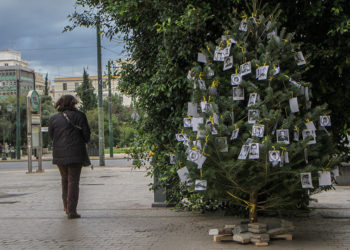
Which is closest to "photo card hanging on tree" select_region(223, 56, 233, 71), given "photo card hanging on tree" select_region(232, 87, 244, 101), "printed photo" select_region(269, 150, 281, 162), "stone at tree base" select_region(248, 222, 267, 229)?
"photo card hanging on tree" select_region(232, 87, 244, 101)

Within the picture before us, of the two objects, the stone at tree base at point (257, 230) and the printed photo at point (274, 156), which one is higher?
the printed photo at point (274, 156)

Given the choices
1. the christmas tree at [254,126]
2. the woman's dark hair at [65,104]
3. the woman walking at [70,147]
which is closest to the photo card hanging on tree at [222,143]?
the christmas tree at [254,126]

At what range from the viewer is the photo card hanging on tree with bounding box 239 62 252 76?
545 cm

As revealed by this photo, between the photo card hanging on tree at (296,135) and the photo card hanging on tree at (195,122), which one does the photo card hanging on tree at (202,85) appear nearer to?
the photo card hanging on tree at (195,122)

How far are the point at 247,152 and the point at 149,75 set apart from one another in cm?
262

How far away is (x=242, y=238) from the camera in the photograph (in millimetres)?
5598

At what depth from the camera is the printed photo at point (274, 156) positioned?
500cm

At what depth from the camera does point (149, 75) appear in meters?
7.22

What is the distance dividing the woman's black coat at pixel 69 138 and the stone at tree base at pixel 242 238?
3040 mm

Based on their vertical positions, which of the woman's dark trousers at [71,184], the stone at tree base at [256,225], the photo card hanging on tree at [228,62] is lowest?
the stone at tree base at [256,225]

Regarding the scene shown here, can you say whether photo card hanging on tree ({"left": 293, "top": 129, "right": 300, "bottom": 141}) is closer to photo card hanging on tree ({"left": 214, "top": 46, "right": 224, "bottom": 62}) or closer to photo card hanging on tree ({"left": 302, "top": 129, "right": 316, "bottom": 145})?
photo card hanging on tree ({"left": 302, "top": 129, "right": 316, "bottom": 145})

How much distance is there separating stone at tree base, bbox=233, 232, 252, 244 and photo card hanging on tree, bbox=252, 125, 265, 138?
4.14ft

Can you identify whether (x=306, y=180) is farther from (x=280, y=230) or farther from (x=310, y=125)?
(x=280, y=230)

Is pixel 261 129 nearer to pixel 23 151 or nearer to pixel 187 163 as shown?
pixel 187 163
